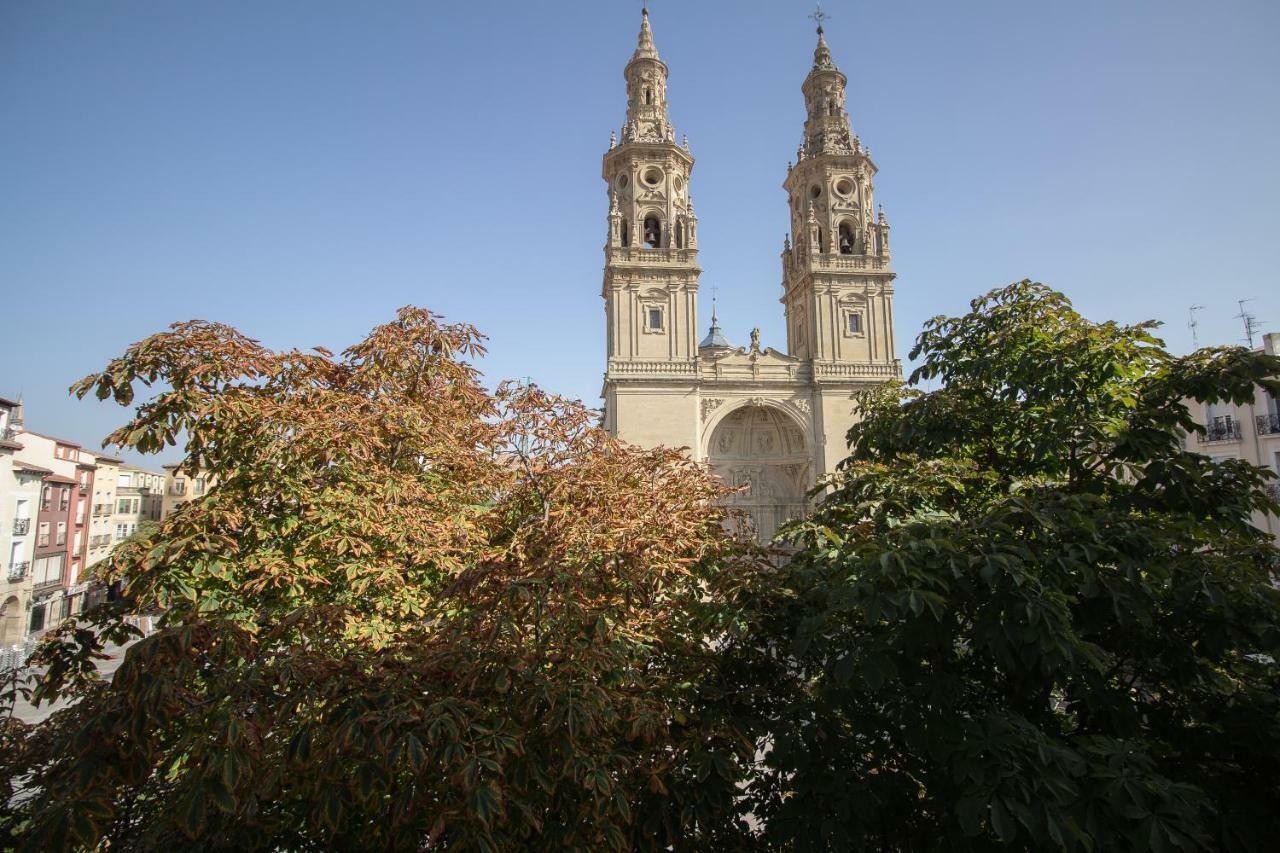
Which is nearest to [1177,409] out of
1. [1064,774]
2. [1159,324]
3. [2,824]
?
[1159,324]

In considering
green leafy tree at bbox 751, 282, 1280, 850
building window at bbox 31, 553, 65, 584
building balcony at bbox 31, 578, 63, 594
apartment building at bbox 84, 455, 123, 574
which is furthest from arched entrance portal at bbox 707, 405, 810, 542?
apartment building at bbox 84, 455, 123, 574

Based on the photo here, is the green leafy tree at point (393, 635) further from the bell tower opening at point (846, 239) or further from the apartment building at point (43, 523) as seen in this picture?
the bell tower opening at point (846, 239)

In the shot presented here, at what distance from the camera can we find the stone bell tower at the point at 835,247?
3134 centimetres

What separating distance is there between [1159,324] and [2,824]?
8447 mm

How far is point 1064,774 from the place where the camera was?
3.36 metres

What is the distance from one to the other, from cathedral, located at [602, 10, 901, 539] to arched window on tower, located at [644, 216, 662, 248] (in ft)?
0.16

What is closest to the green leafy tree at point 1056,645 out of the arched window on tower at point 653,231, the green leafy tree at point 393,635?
the green leafy tree at point 393,635

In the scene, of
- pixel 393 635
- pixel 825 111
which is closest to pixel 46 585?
pixel 393 635

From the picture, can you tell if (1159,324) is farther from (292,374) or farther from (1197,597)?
(292,374)

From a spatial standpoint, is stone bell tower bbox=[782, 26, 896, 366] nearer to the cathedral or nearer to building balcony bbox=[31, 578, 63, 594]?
the cathedral

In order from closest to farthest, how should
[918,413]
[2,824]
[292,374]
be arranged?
[2,824] → [292,374] → [918,413]

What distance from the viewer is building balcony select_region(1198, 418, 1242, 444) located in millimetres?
21766

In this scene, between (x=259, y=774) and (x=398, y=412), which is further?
(x=398, y=412)

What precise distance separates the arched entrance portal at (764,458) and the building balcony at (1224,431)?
1361 centimetres
